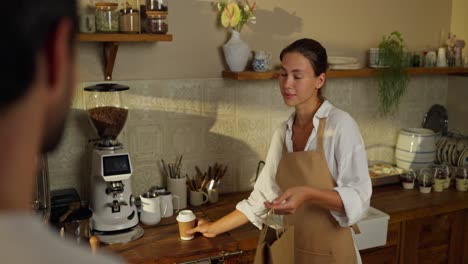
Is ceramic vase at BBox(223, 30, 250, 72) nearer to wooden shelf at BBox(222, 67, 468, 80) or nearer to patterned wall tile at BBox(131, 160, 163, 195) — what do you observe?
wooden shelf at BBox(222, 67, 468, 80)

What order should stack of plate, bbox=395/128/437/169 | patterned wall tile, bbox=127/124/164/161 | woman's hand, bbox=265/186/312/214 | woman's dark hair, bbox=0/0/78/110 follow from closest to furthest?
woman's dark hair, bbox=0/0/78/110 < woman's hand, bbox=265/186/312/214 < patterned wall tile, bbox=127/124/164/161 < stack of plate, bbox=395/128/437/169

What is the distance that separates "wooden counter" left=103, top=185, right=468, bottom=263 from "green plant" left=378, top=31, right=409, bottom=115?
537 millimetres

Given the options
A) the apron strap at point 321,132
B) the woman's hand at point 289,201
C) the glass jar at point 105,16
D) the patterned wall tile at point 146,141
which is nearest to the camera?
the woman's hand at point 289,201

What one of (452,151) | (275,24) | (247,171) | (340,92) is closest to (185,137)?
(247,171)

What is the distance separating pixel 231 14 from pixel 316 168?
974 mm

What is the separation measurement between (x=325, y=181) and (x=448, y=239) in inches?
49.5

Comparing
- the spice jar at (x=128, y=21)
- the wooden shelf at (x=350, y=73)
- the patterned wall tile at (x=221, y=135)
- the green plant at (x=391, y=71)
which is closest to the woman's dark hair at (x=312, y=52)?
the wooden shelf at (x=350, y=73)

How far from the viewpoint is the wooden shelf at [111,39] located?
203 centimetres

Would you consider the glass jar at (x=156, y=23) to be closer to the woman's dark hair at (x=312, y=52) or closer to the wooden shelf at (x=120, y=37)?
the wooden shelf at (x=120, y=37)

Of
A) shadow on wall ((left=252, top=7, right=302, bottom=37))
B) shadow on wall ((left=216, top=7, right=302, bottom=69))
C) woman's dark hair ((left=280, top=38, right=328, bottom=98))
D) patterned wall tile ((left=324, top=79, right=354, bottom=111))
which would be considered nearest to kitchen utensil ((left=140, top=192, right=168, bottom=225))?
shadow on wall ((left=216, top=7, right=302, bottom=69))

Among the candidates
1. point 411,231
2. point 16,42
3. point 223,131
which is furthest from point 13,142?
point 411,231

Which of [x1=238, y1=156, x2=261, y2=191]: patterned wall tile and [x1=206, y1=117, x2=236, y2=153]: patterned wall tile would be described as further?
[x1=238, y1=156, x2=261, y2=191]: patterned wall tile

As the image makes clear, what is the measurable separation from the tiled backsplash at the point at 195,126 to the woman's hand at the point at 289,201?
3.18 ft

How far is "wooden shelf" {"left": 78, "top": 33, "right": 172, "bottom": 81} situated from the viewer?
2.03 m
